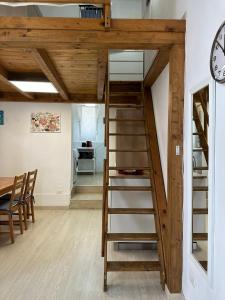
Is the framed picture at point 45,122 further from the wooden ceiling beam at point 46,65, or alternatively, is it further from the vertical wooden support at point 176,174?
the vertical wooden support at point 176,174

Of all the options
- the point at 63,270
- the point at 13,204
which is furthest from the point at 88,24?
the point at 13,204

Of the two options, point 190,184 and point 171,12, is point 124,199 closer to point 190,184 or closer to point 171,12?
point 190,184

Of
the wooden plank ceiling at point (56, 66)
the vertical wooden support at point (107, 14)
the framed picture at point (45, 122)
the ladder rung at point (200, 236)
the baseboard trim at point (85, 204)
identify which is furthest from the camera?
the framed picture at point (45, 122)

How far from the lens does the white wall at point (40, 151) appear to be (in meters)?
6.54

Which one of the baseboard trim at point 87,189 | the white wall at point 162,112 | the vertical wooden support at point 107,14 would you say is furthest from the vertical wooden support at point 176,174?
the baseboard trim at point 87,189

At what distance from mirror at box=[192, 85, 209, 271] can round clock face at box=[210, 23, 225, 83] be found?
217 mm

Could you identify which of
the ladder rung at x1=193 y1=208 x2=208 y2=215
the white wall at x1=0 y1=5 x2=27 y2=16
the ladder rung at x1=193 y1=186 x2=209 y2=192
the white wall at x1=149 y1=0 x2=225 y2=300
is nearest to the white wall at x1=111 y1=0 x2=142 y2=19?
the white wall at x1=0 y1=5 x2=27 y2=16

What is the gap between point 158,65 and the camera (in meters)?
3.62

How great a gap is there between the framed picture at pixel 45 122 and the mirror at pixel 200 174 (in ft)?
15.0

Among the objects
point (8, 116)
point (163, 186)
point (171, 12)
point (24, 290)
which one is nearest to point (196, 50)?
point (171, 12)

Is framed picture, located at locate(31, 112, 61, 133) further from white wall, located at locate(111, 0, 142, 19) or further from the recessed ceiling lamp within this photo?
white wall, located at locate(111, 0, 142, 19)

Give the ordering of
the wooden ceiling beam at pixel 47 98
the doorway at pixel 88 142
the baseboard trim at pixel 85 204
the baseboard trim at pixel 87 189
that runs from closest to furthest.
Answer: the wooden ceiling beam at pixel 47 98
the baseboard trim at pixel 85 204
the baseboard trim at pixel 87 189
the doorway at pixel 88 142

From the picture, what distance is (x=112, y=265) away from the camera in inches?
119

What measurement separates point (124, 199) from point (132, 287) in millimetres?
1201
